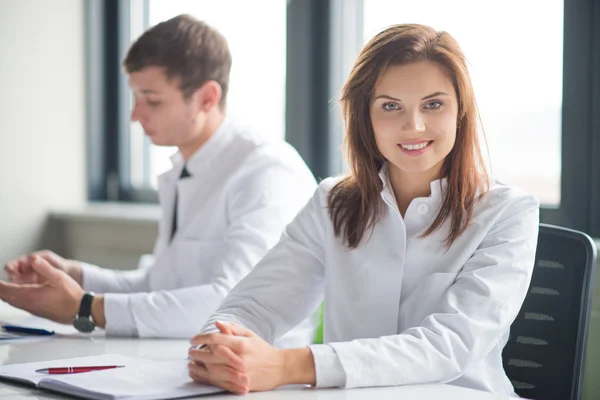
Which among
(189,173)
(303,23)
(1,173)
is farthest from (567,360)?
(1,173)

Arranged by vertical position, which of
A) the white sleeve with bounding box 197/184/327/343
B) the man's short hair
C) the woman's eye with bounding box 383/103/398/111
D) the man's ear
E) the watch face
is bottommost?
the watch face

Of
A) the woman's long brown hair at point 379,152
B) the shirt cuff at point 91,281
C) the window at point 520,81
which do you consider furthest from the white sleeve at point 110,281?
the window at point 520,81

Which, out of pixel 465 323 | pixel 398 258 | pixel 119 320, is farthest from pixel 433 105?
pixel 119 320

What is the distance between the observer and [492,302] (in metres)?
1.39

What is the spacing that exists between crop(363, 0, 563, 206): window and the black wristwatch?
45.8 inches

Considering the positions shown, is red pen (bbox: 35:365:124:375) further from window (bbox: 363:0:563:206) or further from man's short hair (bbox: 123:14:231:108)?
window (bbox: 363:0:563:206)

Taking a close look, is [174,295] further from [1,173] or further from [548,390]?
[1,173]

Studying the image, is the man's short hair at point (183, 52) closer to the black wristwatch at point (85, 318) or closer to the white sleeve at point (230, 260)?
the white sleeve at point (230, 260)

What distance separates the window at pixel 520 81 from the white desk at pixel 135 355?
1130 millimetres

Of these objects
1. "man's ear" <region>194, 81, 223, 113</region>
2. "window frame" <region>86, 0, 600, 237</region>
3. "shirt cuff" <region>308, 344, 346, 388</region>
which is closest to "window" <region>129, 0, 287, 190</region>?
"window frame" <region>86, 0, 600, 237</region>

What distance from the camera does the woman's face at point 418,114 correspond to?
4.94ft

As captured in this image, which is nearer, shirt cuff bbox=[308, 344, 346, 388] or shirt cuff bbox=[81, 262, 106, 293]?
shirt cuff bbox=[308, 344, 346, 388]

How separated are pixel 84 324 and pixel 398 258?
759 mm

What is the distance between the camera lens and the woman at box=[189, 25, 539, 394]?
4.29 ft
